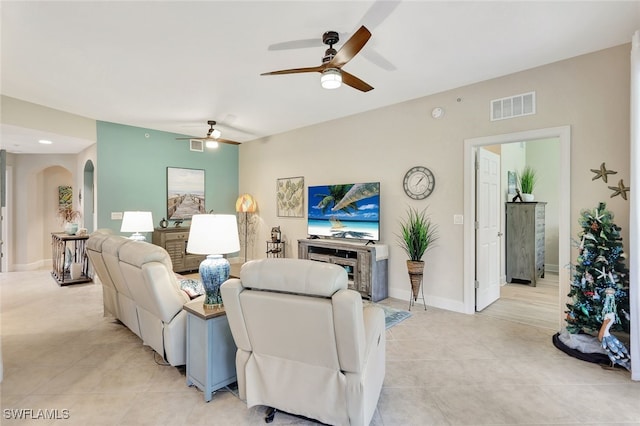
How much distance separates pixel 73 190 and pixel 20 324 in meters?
4.38

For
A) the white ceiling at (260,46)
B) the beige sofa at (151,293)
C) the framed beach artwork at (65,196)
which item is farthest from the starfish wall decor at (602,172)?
the framed beach artwork at (65,196)

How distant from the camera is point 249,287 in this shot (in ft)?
5.74

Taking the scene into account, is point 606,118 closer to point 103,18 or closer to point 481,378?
point 481,378

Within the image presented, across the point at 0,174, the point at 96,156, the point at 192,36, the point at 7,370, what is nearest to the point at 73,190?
the point at 0,174

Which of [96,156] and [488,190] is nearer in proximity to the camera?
[488,190]

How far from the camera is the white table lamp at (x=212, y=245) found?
2225 millimetres

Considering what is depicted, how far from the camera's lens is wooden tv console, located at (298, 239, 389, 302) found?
4316 mm

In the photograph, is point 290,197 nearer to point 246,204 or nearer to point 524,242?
point 246,204

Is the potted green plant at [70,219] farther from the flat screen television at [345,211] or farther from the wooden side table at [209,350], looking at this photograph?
the wooden side table at [209,350]

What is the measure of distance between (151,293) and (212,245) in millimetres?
627

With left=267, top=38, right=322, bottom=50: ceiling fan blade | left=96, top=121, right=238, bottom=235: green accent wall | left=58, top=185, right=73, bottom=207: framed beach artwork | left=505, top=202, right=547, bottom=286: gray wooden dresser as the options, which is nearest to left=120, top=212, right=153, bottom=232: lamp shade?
left=96, top=121, right=238, bottom=235: green accent wall

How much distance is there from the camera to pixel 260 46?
Result: 114 inches

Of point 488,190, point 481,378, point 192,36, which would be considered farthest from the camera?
point 488,190

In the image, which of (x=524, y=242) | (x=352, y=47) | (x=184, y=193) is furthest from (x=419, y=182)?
(x=184, y=193)
